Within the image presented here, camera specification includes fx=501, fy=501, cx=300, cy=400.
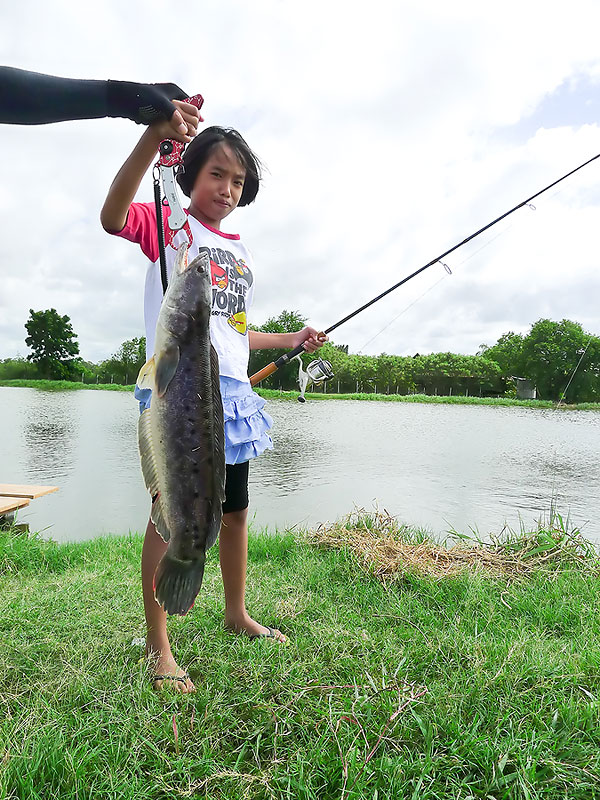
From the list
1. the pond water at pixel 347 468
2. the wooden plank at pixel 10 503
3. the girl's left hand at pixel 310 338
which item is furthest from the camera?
the pond water at pixel 347 468

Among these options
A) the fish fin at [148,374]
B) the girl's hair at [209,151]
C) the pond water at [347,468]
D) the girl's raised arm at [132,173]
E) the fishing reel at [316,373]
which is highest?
the girl's hair at [209,151]

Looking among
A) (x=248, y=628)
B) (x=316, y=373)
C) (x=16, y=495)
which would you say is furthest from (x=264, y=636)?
(x=16, y=495)

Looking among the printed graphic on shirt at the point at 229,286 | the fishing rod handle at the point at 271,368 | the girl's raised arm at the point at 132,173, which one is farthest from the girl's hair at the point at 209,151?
the fishing rod handle at the point at 271,368

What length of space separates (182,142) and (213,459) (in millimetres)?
964

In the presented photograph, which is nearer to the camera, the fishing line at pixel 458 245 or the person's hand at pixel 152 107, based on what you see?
the person's hand at pixel 152 107

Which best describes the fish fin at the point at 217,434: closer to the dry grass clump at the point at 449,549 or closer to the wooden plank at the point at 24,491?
the dry grass clump at the point at 449,549

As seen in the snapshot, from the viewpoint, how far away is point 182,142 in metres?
1.52

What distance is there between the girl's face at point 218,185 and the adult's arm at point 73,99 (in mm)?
549

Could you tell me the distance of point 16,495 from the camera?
14.1 ft

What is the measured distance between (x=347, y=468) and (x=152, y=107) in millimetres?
6722

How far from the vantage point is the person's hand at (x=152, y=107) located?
1.43 m

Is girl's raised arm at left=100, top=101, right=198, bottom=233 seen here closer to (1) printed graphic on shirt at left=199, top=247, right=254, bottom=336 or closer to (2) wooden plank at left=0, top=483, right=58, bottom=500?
(1) printed graphic on shirt at left=199, top=247, right=254, bottom=336

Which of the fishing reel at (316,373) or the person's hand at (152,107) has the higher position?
the person's hand at (152,107)

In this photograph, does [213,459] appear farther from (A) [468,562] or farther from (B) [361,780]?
(A) [468,562]
